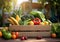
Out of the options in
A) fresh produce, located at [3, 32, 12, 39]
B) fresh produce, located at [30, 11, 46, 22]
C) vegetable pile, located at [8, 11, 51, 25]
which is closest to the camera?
fresh produce, located at [3, 32, 12, 39]

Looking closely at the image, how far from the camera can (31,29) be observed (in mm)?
1611

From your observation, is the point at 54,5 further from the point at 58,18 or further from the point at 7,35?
the point at 7,35

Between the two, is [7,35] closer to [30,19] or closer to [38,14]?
[30,19]

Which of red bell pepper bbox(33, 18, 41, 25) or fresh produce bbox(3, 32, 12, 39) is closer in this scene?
fresh produce bbox(3, 32, 12, 39)

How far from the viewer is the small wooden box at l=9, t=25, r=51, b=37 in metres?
1.61

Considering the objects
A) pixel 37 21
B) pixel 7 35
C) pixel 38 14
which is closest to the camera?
pixel 7 35

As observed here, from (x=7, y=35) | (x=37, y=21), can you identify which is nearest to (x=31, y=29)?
(x=37, y=21)

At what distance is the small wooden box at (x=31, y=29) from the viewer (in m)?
1.61

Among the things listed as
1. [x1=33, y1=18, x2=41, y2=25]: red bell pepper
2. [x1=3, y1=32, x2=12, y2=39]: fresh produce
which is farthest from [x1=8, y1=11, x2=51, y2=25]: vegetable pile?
[x1=3, y1=32, x2=12, y2=39]: fresh produce

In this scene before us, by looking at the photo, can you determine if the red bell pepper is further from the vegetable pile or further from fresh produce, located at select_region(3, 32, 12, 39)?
fresh produce, located at select_region(3, 32, 12, 39)

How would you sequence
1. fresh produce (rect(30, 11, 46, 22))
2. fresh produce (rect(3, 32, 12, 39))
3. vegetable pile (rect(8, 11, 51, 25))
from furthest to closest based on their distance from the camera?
fresh produce (rect(30, 11, 46, 22))
vegetable pile (rect(8, 11, 51, 25))
fresh produce (rect(3, 32, 12, 39))

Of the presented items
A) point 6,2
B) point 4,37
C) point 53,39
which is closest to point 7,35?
point 4,37

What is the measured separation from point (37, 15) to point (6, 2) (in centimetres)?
41

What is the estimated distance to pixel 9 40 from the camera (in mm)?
1490
